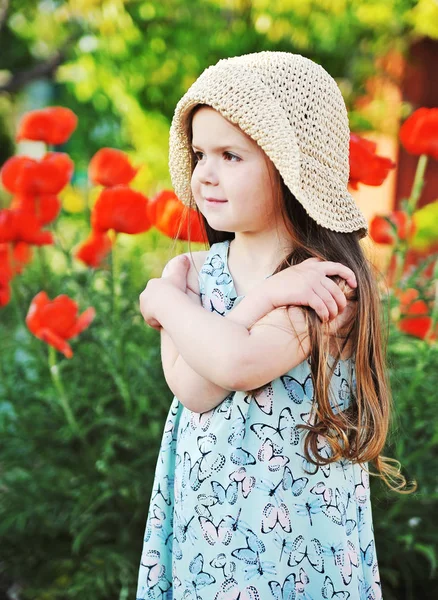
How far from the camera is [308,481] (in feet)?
4.53

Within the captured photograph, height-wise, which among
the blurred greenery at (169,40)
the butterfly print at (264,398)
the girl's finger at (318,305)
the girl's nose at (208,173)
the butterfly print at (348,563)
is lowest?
the butterfly print at (348,563)

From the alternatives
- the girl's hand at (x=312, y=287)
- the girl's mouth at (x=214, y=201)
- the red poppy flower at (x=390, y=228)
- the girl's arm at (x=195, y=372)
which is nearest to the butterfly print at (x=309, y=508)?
the girl's arm at (x=195, y=372)

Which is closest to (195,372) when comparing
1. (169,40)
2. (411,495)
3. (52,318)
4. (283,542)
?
(283,542)

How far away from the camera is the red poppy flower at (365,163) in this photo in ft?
6.05

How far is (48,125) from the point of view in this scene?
7.73 ft

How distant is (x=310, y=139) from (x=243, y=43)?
13.6ft

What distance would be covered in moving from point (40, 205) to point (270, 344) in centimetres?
125

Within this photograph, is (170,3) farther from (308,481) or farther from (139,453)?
(308,481)

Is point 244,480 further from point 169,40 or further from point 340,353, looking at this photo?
point 169,40

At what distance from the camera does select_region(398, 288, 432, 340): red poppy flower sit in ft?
7.38

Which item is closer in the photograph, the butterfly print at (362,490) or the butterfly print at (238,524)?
the butterfly print at (238,524)

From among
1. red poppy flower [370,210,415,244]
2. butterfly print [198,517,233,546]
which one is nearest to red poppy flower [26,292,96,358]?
butterfly print [198,517,233,546]

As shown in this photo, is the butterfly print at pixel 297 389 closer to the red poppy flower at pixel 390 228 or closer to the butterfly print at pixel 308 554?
the butterfly print at pixel 308 554

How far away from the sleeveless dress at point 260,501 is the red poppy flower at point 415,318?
33.9 inches
